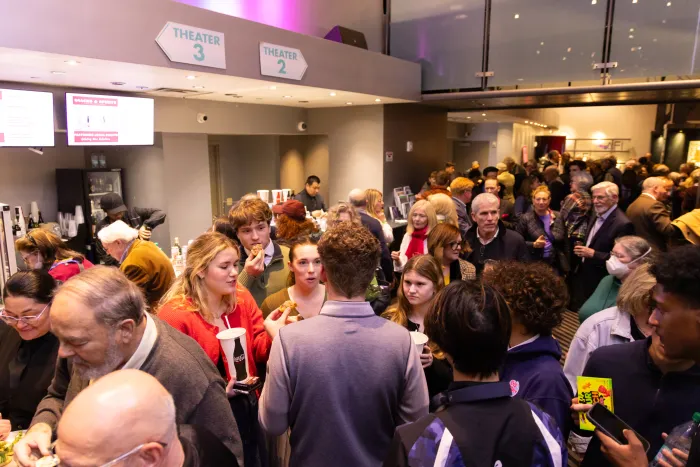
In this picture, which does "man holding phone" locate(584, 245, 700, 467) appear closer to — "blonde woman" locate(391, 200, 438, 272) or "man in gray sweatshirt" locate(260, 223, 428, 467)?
"man in gray sweatshirt" locate(260, 223, 428, 467)

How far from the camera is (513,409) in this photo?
1217 millimetres

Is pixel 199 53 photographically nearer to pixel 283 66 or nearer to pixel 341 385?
pixel 283 66

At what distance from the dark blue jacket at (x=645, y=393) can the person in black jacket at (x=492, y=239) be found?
80.8 inches

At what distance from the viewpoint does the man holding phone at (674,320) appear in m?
1.34

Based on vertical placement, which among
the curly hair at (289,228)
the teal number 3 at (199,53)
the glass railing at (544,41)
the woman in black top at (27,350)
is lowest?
the woman in black top at (27,350)

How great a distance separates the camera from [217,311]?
2256 millimetres

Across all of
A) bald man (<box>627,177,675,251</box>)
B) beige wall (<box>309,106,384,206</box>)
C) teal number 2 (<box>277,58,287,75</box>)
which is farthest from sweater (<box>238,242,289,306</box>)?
beige wall (<box>309,106,384,206</box>)

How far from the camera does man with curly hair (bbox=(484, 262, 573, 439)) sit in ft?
5.15

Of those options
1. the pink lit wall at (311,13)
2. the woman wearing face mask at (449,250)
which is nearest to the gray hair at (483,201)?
the woman wearing face mask at (449,250)

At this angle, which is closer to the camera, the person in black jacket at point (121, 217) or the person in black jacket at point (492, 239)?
the person in black jacket at point (492, 239)

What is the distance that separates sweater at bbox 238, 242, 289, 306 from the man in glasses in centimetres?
125

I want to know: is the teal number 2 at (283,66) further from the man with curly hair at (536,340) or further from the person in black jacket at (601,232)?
the man with curly hair at (536,340)

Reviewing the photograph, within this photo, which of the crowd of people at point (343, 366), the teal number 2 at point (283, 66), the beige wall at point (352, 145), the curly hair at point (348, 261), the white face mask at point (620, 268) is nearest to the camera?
the crowd of people at point (343, 366)

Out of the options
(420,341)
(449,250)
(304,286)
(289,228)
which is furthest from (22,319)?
(449,250)
